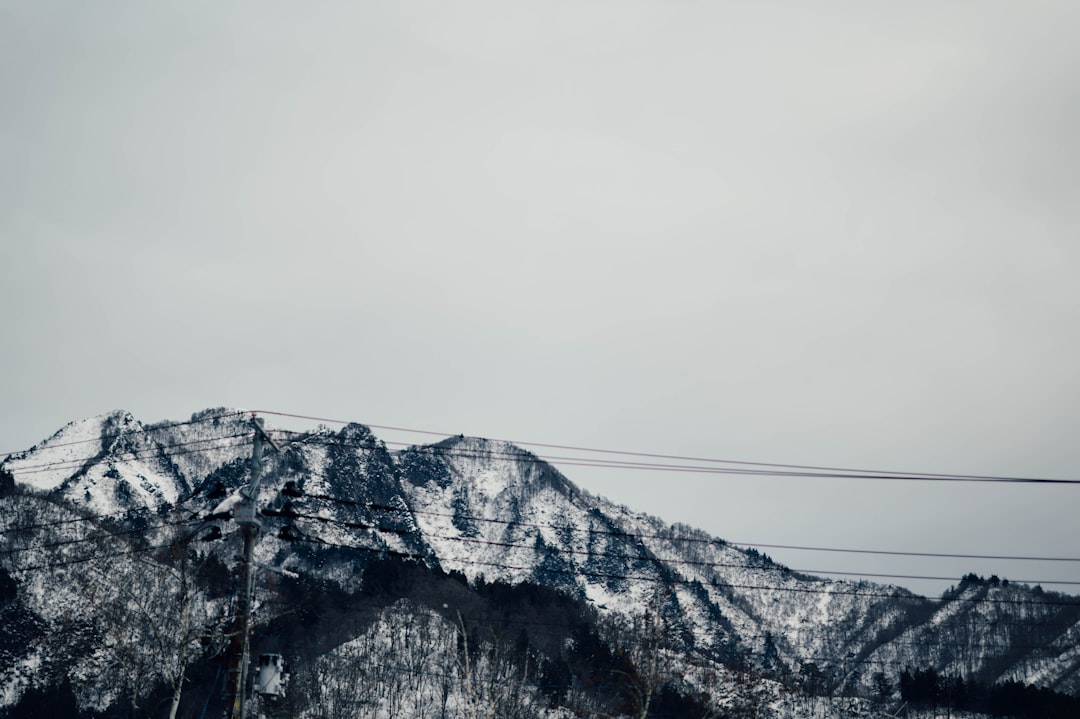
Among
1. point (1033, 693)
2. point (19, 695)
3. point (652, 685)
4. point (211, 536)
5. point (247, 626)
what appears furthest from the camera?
point (1033, 693)

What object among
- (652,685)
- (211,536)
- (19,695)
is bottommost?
(19,695)

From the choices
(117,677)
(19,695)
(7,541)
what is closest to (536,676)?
(117,677)

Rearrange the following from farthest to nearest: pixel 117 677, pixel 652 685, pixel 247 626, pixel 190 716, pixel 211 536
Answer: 1. pixel 117 677
2. pixel 190 716
3. pixel 652 685
4. pixel 211 536
5. pixel 247 626

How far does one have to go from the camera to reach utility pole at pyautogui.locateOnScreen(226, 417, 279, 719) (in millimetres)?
32938

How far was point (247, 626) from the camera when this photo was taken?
109 feet

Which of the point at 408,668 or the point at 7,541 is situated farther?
the point at 7,541

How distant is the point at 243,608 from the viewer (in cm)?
3319

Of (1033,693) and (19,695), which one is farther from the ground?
(1033,693)

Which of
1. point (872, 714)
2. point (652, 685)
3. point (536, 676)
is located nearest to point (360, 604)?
point (536, 676)

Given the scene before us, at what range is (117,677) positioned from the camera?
5994 inches

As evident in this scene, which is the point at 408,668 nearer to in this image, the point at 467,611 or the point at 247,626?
the point at 467,611

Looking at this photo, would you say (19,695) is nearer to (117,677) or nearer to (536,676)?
(117,677)

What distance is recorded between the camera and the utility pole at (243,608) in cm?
3294

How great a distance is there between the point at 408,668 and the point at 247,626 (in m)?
147
